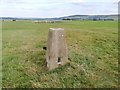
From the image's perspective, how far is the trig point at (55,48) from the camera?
8.19 meters

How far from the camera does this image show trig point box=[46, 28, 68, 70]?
322 inches

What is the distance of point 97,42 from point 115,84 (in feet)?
12.1

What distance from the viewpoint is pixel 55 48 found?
26.9 ft

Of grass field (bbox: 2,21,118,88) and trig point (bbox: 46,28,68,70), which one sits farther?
trig point (bbox: 46,28,68,70)

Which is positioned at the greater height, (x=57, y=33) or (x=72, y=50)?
(x=57, y=33)

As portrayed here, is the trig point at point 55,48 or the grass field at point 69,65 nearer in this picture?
the grass field at point 69,65

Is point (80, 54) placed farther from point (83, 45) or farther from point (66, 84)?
A: point (66, 84)

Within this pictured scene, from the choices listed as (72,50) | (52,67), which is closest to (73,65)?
(52,67)

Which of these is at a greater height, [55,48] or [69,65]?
[55,48]

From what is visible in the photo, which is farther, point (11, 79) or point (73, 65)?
point (73, 65)

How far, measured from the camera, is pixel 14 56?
9.66 metres

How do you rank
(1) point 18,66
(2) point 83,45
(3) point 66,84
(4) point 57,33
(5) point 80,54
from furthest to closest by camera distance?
(2) point 83,45, (5) point 80,54, (1) point 18,66, (4) point 57,33, (3) point 66,84

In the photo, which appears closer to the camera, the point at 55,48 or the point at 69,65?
the point at 55,48

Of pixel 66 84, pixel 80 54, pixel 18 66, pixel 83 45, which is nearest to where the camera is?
pixel 66 84
